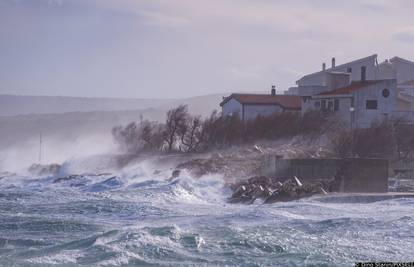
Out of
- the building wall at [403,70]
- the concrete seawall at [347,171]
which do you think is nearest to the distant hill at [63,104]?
the building wall at [403,70]

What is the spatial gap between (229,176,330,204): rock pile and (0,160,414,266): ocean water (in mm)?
580

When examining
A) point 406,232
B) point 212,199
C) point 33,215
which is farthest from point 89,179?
point 406,232

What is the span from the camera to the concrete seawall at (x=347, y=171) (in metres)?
24.6

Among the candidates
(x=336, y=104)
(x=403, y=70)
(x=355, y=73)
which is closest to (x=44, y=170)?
(x=336, y=104)

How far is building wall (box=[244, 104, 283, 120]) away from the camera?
41.6m

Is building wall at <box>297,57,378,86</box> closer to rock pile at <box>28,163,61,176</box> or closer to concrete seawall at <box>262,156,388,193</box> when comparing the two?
rock pile at <box>28,163,61,176</box>

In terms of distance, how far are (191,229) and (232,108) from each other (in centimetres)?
2709

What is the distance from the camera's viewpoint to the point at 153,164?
33438mm

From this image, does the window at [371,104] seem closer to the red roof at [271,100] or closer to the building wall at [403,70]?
the red roof at [271,100]

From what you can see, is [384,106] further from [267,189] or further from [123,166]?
[267,189]

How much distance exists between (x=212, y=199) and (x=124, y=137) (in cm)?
2199

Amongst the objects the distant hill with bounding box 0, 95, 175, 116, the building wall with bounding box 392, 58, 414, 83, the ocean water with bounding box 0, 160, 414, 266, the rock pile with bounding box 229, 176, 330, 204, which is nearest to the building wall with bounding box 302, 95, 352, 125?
the rock pile with bounding box 229, 176, 330, 204

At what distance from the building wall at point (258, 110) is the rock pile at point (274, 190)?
16.7 meters

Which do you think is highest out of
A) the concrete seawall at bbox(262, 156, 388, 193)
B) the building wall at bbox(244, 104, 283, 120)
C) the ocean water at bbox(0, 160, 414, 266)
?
the building wall at bbox(244, 104, 283, 120)
